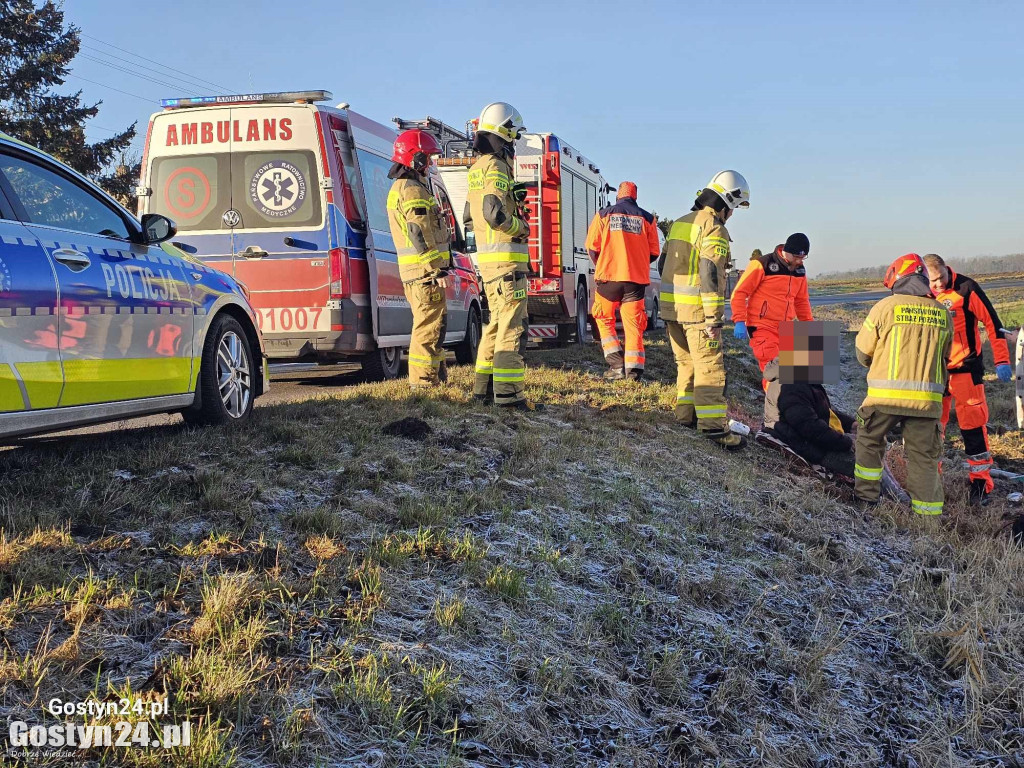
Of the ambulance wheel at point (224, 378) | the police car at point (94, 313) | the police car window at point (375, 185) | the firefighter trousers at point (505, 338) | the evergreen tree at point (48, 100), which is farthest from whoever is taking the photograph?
the evergreen tree at point (48, 100)

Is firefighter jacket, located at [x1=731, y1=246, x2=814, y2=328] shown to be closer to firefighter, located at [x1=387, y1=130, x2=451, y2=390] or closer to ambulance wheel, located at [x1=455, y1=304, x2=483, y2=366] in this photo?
firefighter, located at [x1=387, y1=130, x2=451, y2=390]

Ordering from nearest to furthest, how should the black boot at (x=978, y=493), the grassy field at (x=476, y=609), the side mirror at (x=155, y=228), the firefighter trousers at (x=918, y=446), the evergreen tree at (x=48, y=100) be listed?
the grassy field at (x=476, y=609)
the side mirror at (x=155, y=228)
the firefighter trousers at (x=918, y=446)
the black boot at (x=978, y=493)
the evergreen tree at (x=48, y=100)

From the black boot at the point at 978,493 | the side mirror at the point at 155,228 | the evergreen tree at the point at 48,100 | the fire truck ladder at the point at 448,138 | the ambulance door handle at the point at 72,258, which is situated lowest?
the black boot at the point at 978,493

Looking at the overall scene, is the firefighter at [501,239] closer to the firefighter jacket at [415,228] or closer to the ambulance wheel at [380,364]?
the firefighter jacket at [415,228]

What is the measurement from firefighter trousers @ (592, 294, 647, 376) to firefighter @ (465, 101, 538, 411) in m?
3.36

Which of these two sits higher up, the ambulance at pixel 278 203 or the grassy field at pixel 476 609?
the ambulance at pixel 278 203

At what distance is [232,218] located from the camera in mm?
7484

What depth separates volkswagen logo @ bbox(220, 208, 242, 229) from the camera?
7.48 m

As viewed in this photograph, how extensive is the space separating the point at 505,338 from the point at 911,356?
2963 mm

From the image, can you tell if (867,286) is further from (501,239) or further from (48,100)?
(501,239)

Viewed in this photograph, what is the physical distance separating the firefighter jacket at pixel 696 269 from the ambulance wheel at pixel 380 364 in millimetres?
2796

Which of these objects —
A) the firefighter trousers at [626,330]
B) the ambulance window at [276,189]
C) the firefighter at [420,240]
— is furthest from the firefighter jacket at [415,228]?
the firefighter trousers at [626,330]

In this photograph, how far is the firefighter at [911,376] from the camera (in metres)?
5.85

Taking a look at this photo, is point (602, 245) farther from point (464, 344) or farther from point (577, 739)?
point (577, 739)
